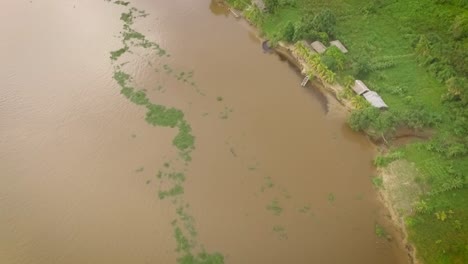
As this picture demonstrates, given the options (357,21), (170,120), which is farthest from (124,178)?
(357,21)

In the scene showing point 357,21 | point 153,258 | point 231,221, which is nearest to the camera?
point 153,258

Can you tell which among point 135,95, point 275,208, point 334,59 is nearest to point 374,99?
point 334,59

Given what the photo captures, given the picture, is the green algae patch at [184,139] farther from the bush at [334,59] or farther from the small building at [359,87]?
the small building at [359,87]

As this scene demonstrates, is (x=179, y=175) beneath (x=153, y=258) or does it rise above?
above

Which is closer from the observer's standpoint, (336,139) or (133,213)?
(133,213)

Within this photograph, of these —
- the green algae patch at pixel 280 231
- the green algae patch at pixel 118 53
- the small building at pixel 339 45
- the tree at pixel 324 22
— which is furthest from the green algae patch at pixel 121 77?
the small building at pixel 339 45

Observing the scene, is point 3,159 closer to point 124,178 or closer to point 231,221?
point 124,178
